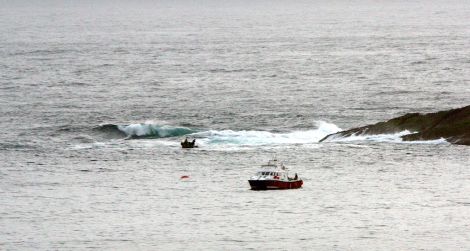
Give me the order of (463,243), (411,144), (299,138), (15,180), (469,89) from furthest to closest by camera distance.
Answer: (469,89) → (299,138) → (411,144) → (15,180) → (463,243)

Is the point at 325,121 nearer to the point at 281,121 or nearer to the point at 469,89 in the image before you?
the point at 281,121

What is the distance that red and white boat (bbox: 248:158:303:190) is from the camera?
272ft

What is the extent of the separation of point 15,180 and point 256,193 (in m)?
18.8

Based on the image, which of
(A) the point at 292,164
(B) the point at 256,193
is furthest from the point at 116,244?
(A) the point at 292,164

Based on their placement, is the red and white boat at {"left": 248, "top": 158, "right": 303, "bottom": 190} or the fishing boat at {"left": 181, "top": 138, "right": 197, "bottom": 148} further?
the fishing boat at {"left": 181, "top": 138, "right": 197, "bottom": 148}

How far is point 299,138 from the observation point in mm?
107562

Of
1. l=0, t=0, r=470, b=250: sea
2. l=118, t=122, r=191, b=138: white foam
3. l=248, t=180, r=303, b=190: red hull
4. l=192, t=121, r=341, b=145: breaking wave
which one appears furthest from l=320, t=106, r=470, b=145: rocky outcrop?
l=248, t=180, r=303, b=190: red hull

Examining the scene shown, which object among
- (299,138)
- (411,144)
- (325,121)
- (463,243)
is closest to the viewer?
(463,243)

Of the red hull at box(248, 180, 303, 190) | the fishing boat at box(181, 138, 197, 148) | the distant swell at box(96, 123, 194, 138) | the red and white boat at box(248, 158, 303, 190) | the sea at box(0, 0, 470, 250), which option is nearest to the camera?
the sea at box(0, 0, 470, 250)

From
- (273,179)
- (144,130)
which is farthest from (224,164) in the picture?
(144,130)

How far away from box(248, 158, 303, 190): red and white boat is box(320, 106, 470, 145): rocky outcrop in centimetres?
1857

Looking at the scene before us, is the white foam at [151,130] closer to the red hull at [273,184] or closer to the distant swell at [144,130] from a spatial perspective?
the distant swell at [144,130]

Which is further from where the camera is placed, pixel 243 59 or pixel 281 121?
pixel 243 59

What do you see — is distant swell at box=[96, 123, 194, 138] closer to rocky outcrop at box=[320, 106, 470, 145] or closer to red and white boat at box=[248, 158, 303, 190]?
rocky outcrop at box=[320, 106, 470, 145]
